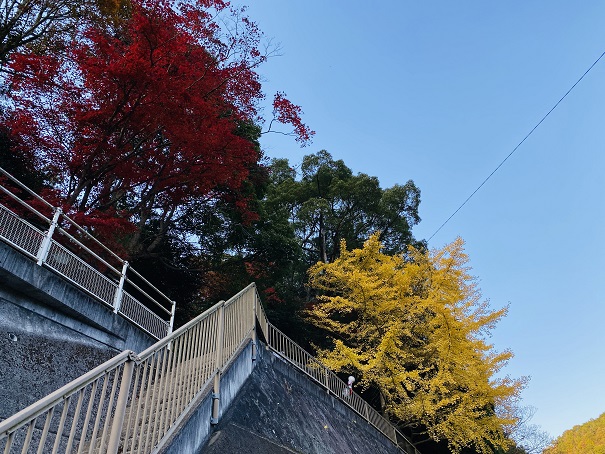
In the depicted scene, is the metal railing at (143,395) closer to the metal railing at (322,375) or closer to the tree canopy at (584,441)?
the metal railing at (322,375)

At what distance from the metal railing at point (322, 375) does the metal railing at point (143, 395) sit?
1.98m

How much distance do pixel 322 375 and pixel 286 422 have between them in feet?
15.1

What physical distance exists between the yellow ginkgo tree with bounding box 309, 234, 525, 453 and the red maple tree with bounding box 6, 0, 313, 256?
6491 millimetres

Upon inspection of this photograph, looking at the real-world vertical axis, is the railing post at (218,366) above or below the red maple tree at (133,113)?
below

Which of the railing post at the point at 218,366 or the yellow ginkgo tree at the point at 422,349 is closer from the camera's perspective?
the railing post at the point at 218,366

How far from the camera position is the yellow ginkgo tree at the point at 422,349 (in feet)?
43.8

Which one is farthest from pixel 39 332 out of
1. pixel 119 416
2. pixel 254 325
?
pixel 254 325

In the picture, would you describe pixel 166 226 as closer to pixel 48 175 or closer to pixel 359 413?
pixel 48 175

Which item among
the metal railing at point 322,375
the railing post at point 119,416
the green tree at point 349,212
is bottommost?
the railing post at point 119,416

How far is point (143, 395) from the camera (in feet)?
14.4

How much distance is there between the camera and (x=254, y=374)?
26.3 feet

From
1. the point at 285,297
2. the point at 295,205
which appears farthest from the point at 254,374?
the point at 295,205

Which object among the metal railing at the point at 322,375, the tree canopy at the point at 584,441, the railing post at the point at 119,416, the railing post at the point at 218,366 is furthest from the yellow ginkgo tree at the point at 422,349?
the tree canopy at the point at 584,441

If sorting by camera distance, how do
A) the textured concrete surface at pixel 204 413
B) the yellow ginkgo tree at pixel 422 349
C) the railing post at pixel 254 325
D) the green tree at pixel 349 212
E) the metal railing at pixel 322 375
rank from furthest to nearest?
the green tree at pixel 349 212 < the yellow ginkgo tree at pixel 422 349 < the metal railing at pixel 322 375 < the railing post at pixel 254 325 < the textured concrete surface at pixel 204 413
